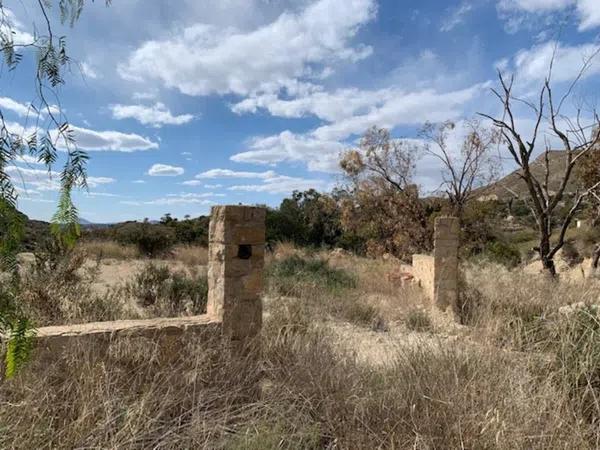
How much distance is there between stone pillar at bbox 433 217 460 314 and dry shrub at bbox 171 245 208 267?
8786 mm

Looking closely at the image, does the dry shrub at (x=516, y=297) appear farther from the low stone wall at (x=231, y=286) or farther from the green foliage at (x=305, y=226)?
the green foliage at (x=305, y=226)

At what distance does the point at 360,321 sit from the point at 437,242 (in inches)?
69.7

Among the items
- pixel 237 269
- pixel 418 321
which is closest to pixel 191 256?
pixel 418 321

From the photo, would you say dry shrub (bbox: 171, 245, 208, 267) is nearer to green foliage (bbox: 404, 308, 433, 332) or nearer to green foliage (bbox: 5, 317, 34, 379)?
green foliage (bbox: 404, 308, 433, 332)

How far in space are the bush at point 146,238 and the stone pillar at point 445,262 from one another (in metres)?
12.1

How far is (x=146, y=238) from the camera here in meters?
17.0

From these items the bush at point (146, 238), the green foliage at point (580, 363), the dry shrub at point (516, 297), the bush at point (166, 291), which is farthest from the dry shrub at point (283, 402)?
the bush at point (146, 238)

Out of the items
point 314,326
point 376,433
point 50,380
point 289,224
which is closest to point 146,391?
point 50,380

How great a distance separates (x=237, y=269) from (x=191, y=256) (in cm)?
1134

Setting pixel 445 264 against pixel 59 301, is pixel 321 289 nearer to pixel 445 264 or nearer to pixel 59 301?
pixel 445 264

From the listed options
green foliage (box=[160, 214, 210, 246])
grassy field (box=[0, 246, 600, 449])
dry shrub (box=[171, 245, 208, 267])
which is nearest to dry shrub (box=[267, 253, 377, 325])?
grassy field (box=[0, 246, 600, 449])

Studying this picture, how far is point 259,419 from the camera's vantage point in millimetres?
3055

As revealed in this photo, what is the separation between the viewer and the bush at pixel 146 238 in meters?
16.9

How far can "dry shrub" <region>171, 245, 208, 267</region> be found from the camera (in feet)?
48.8
